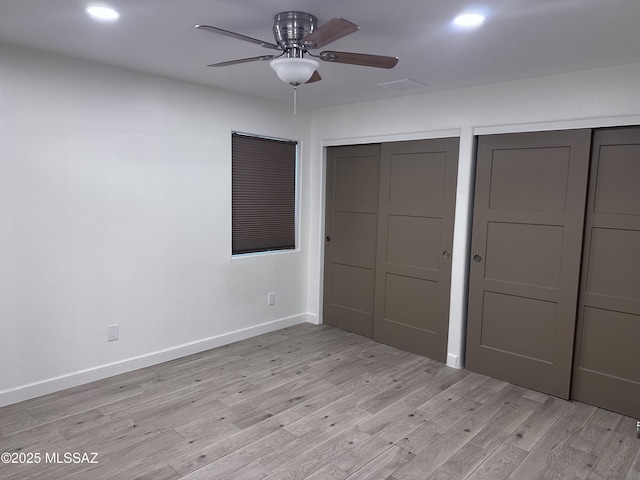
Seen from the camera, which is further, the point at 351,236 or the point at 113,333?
the point at 351,236

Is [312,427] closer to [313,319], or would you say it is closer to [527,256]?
[527,256]

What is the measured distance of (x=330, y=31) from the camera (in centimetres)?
192

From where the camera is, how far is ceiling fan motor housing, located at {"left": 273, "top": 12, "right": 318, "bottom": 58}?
221 centimetres

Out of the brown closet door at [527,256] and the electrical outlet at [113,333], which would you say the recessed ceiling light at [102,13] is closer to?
the electrical outlet at [113,333]

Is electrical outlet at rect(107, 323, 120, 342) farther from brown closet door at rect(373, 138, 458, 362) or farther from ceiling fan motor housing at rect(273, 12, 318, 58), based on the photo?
ceiling fan motor housing at rect(273, 12, 318, 58)

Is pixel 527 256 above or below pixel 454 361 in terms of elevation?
above

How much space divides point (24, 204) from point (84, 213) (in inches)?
15.0

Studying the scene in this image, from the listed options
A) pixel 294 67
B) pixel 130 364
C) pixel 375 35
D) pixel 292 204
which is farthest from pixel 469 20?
pixel 130 364

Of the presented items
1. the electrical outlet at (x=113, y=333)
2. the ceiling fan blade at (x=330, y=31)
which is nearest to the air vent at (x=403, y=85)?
the ceiling fan blade at (x=330, y=31)

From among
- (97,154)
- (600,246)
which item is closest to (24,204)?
(97,154)

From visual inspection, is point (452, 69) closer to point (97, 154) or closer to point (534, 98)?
point (534, 98)

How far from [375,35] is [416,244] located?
213cm

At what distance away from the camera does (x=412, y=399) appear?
3305 mm

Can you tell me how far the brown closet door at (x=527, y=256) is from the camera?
3.27m
